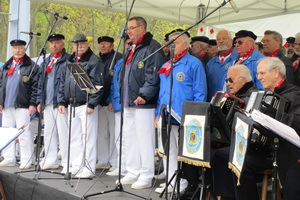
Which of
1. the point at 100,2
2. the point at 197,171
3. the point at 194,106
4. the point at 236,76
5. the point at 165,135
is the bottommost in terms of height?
the point at 197,171

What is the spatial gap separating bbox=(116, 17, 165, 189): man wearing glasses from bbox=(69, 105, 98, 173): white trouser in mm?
654

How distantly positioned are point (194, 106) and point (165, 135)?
685mm

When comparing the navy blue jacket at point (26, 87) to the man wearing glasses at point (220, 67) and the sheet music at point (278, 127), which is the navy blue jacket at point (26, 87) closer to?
the man wearing glasses at point (220, 67)

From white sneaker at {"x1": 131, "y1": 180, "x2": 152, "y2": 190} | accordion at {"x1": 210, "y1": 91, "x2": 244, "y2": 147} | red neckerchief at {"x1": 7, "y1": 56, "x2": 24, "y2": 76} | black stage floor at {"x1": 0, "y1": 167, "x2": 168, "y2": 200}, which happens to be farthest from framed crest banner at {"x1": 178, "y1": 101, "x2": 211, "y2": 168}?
red neckerchief at {"x1": 7, "y1": 56, "x2": 24, "y2": 76}

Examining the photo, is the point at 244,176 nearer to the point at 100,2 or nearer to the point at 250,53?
the point at 250,53

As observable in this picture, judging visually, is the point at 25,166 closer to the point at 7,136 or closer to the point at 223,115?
Result: the point at 7,136

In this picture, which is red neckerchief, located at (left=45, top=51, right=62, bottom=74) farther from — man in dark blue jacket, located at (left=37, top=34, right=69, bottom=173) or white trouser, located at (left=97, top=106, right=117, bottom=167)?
white trouser, located at (left=97, top=106, right=117, bottom=167)

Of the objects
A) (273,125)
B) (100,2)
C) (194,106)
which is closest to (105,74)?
(100,2)

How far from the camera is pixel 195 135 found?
421 cm

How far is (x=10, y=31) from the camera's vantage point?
9.23 meters

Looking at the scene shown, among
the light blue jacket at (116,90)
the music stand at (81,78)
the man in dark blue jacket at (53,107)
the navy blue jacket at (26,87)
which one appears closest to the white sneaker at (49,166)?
the man in dark blue jacket at (53,107)

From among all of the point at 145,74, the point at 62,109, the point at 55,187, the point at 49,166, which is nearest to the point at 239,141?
the point at 145,74

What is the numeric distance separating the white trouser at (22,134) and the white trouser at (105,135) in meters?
1.18

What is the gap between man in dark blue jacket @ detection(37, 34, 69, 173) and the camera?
6.60 meters
